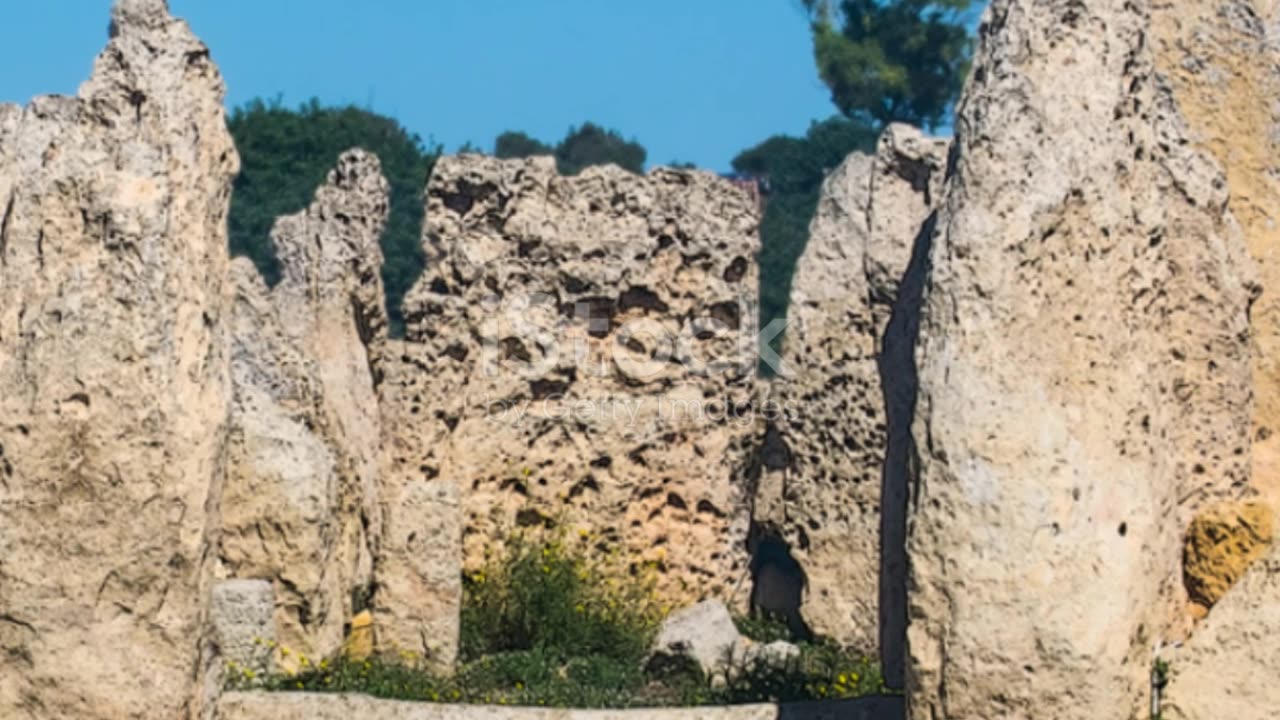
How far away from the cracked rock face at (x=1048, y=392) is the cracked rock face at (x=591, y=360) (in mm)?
6149

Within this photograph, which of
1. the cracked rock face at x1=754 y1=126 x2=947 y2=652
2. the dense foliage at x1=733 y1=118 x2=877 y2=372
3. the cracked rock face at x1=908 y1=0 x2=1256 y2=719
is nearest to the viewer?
the cracked rock face at x1=908 y1=0 x2=1256 y2=719

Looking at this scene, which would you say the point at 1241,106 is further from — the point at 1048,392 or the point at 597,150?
the point at 597,150

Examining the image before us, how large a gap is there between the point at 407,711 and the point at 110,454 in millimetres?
1945

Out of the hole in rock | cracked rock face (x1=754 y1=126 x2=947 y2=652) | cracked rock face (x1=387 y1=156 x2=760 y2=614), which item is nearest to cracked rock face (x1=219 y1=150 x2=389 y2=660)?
cracked rock face (x1=387 y1=156 x2=760 y2=614)

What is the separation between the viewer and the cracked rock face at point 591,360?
15.1 metres

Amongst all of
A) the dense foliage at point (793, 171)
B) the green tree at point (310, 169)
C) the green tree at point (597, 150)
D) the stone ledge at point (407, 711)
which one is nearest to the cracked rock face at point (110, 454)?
the stone ledge at point (407, 711)

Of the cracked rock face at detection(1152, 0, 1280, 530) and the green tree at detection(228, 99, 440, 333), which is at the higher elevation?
the green tree at detection(228, 99, 440, 333)

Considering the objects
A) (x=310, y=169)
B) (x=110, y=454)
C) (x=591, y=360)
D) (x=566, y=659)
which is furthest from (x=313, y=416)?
(x=310, y=169)

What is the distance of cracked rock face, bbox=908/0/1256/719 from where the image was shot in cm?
867

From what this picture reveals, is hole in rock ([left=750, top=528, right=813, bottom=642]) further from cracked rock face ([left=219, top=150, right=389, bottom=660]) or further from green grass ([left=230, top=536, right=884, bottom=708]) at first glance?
cracked rock face ([left=219, top=150, right=389, bottom=660])

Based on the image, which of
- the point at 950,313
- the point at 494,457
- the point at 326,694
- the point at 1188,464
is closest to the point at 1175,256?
the point at 1188,464

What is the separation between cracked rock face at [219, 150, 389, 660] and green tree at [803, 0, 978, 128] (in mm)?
33025

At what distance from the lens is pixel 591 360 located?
610 inches

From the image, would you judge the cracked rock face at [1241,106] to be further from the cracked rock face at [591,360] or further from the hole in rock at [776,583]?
the hole in rock at [776,583]
